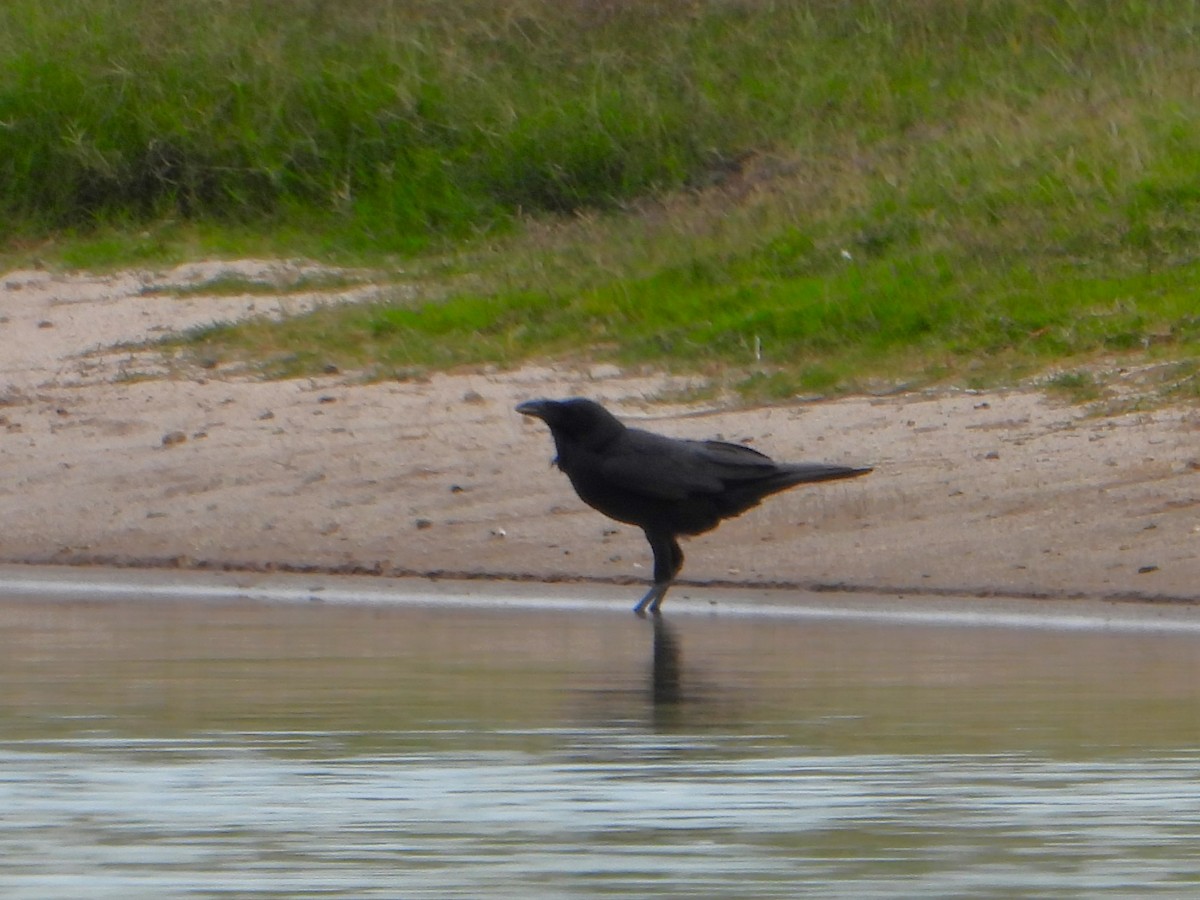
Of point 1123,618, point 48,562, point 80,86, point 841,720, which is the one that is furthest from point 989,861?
point 80,86

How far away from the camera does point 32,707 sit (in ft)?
19.7

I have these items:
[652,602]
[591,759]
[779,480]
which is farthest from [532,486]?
[591,759]

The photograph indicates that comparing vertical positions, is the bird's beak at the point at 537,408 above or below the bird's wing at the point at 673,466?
above

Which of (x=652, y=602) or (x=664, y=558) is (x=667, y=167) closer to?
(x=664, y=558)

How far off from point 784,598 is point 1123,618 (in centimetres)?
108

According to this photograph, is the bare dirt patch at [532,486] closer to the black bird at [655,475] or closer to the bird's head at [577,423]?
the black bird at [655,475]

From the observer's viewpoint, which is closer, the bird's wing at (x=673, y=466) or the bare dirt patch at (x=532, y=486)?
the bird's wing at (x=673, y=466)

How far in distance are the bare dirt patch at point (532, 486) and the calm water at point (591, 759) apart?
3.14 feet

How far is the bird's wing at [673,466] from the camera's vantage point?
8000mm

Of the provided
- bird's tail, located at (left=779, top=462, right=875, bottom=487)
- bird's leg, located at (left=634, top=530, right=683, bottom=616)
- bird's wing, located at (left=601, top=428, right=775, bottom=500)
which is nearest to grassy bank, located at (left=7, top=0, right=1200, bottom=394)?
bird's tail, located at (left=779, top=462, right=875, bottom=487)

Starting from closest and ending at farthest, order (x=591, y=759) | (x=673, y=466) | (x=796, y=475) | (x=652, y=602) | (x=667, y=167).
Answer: (x=591, y=759) < (x=652, y=602) < (x=673, y=466) < (x=796, y=475) < (x=667, y=167)

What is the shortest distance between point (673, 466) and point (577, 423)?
319 mm

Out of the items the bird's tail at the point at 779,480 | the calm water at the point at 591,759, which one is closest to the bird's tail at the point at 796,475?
the bird's tail at the point at 779,480

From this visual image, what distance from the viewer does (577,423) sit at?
8.04 metres
